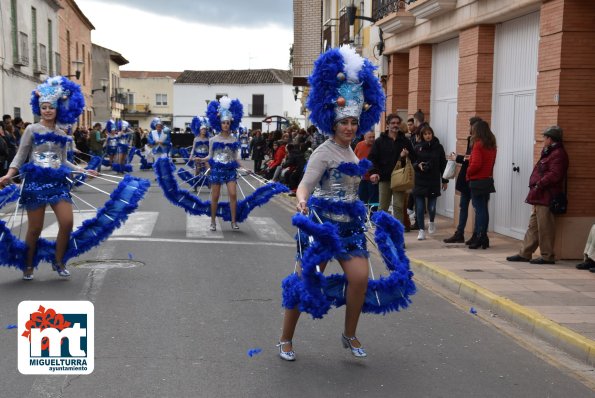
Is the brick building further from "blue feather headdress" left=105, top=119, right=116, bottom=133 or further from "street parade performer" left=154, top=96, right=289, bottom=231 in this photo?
"blue feather headdress" left=105, top=119, right=116, bottom=133

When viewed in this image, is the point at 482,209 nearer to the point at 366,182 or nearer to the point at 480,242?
the point at 480,242

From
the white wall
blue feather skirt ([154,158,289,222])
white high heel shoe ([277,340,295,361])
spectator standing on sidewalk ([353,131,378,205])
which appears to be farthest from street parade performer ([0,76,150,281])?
the white wall

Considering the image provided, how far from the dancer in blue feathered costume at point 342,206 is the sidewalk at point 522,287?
169 cm

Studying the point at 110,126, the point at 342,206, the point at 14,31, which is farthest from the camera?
the point at 14,31

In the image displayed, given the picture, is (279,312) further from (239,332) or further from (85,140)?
(85,140)

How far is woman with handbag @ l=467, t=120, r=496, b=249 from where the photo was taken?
A: 1104 centimetres


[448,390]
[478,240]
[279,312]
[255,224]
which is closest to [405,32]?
[255,224]

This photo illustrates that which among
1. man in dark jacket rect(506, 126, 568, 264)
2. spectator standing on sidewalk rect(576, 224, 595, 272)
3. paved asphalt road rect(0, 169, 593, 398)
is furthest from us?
man in dark jacket rect(506, 126, 568, 264)

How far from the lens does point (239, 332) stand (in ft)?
21.6

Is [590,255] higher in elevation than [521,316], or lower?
higher

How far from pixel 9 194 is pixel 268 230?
226 inches

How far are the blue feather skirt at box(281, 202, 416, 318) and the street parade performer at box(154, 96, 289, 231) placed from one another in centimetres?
641

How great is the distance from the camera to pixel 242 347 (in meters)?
6.13

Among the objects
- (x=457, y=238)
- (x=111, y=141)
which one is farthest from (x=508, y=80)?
(x=111, y=141)
